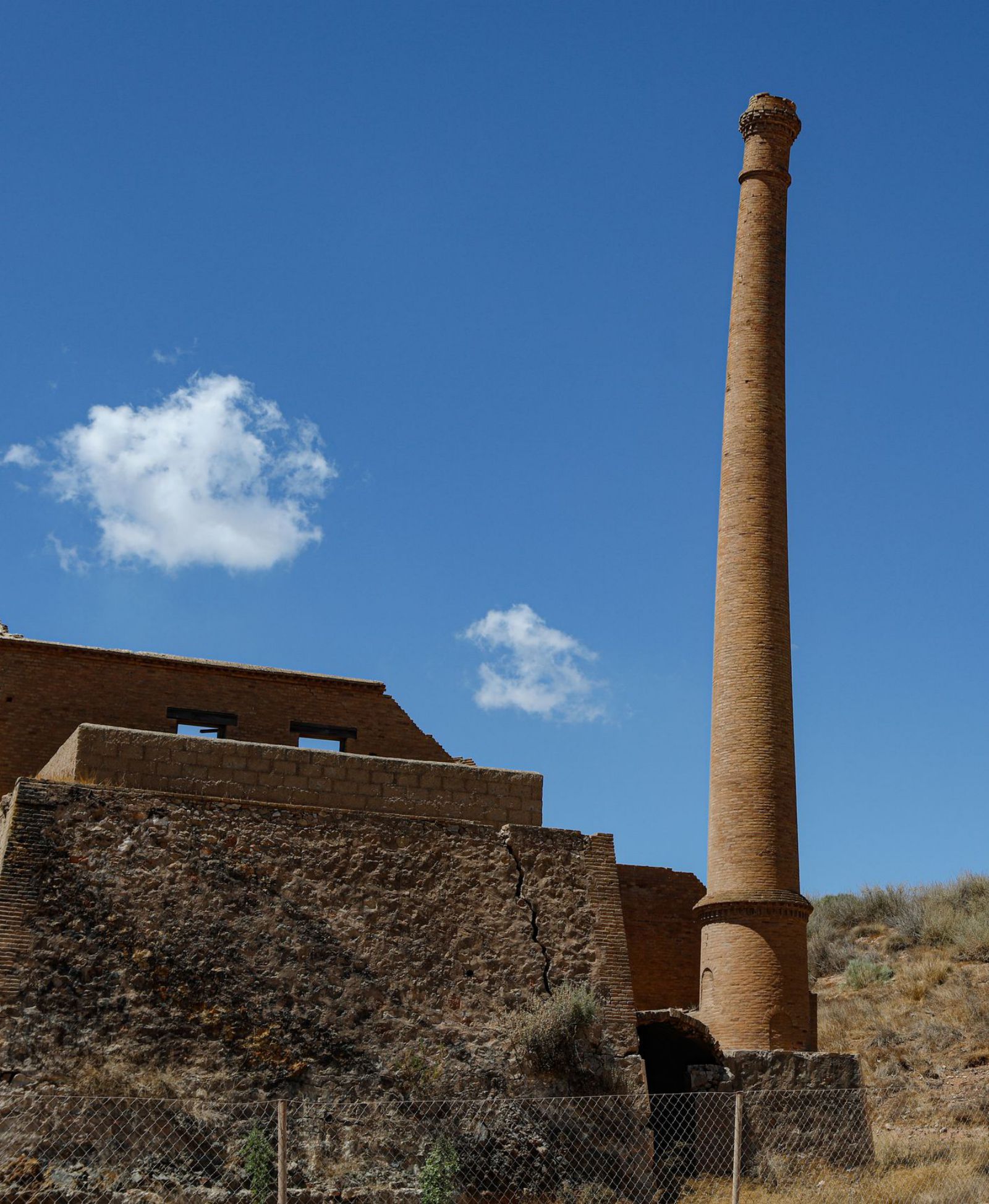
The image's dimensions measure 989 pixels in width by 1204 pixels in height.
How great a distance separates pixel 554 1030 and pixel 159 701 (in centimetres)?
714

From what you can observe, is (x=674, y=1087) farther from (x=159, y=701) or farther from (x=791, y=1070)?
(x=159, y=701)

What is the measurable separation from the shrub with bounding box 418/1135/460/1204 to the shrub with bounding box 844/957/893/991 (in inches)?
719

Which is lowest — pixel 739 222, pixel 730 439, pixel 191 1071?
pixel 191 1071

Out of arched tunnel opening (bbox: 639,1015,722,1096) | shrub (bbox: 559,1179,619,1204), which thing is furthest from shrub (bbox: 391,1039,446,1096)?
arched tunnel opening (bbox: 639,1015,722,1096)

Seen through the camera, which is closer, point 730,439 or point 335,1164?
point 335,1164

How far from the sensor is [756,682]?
2002 cm

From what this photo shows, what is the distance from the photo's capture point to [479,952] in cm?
1480

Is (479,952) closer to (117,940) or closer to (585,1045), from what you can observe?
(585,1045)

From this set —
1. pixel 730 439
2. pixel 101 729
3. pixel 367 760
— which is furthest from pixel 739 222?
pixel 101 729

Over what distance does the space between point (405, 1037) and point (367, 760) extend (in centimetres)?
301

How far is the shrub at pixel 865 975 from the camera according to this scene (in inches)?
1160

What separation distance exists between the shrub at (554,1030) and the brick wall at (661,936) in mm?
6563

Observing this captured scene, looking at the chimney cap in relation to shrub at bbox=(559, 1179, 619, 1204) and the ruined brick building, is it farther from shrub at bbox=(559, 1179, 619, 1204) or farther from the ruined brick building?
shrub at bbox=(559, 1179, 619, 1204)

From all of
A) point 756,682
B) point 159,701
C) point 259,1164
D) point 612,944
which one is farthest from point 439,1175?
point 756,682
